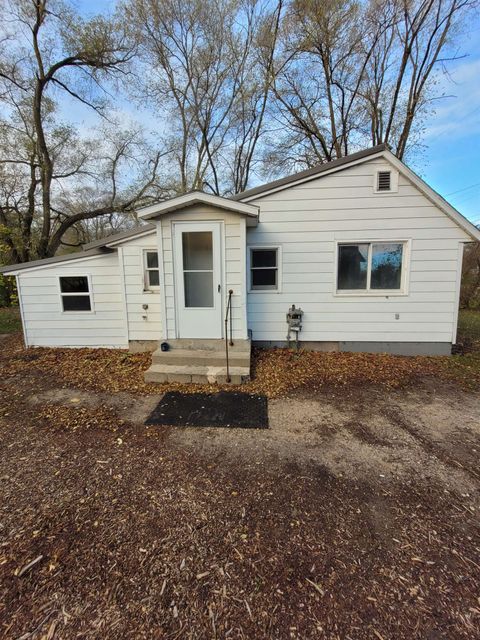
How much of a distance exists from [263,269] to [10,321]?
31.3 ft

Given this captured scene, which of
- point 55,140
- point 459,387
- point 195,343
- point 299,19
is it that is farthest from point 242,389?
point 55,140

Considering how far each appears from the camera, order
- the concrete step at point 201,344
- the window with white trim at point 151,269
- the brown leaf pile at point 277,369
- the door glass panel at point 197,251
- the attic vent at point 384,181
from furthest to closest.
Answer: the window with white trim at point 151,269
the attic vent at point 384,181
the concrete step at point 201,344
the door glass panel at point 197,251
the brown leaf pile at point 277,369

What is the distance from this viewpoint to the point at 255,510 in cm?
229

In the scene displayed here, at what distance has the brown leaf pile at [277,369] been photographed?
188 inches

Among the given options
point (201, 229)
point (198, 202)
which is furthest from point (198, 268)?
point (198, 202)

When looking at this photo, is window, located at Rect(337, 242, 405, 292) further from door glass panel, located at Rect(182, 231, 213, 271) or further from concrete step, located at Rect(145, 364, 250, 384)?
concrete step, located at Rect(145, 364, 250, 384)

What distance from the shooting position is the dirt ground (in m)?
1.58

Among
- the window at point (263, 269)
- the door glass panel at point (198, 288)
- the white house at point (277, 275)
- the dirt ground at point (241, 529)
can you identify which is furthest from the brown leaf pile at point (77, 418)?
the window at point (263, 269)

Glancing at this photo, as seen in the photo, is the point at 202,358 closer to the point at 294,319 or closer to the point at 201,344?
the point at 201,344

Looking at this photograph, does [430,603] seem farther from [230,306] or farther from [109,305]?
[109,305]

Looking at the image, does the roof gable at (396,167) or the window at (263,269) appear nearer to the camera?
the roof gable at (396,167)

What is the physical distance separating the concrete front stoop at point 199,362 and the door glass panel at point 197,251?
1.39m

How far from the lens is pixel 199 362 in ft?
16.7

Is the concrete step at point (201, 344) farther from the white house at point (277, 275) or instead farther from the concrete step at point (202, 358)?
the concrete step at point (202, 358)
